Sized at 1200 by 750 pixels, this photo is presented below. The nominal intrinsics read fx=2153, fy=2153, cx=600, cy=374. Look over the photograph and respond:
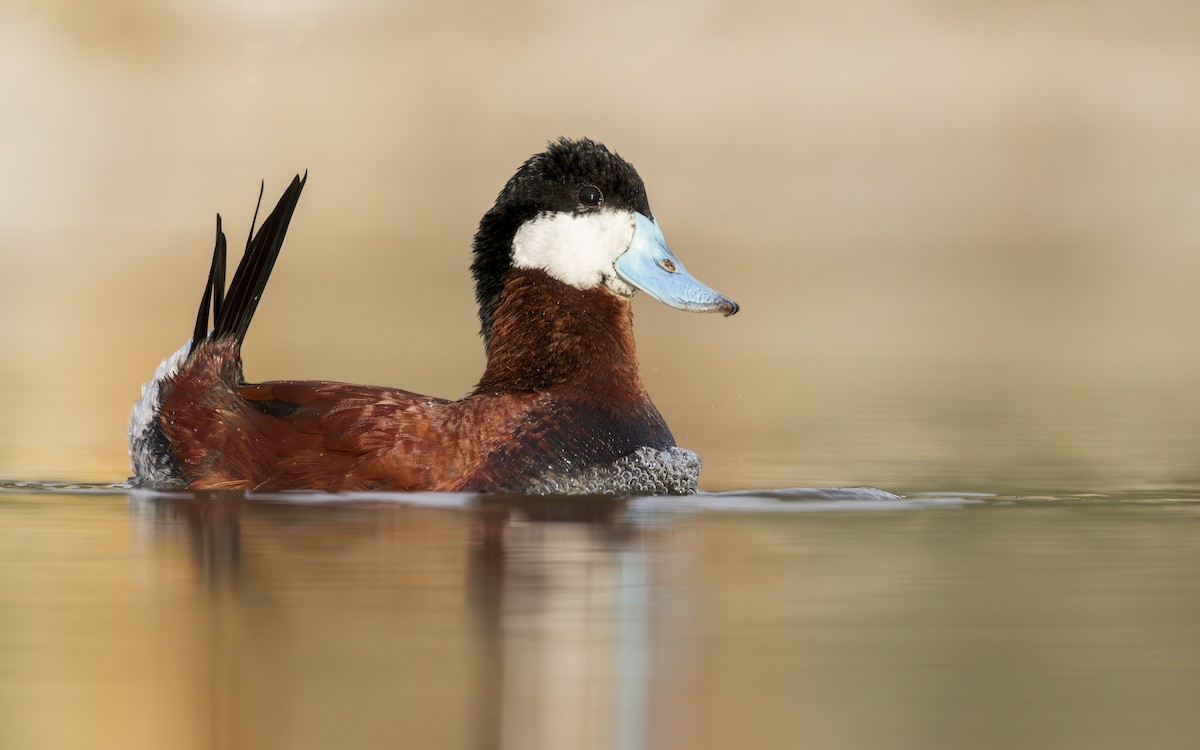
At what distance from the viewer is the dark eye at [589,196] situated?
8188 millimetres

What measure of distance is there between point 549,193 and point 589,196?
0.50 ft

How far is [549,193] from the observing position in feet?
26.8

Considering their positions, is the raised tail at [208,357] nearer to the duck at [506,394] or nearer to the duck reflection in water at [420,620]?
the duck at [506,394]

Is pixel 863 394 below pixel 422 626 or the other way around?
the other way around

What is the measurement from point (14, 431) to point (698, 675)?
6676mm

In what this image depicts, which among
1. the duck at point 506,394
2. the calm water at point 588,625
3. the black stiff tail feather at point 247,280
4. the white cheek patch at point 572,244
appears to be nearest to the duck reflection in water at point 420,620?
the calm water at point 588,625

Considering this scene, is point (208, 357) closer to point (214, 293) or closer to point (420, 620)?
point (214, 293)

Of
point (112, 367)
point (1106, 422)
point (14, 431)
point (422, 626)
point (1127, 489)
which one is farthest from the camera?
point (112, 367)

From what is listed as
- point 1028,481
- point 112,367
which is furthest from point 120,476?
point 112,367

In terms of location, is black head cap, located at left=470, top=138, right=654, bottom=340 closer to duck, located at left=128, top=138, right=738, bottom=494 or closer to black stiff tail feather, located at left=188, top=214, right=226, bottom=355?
duck, located at left=128, top=138, right=738, bottom=494

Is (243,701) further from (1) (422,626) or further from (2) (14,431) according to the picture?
(2) (14,431)

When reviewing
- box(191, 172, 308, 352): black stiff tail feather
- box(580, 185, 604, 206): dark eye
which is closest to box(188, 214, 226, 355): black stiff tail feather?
box(191, 172, 308, 352): black stiff tail feather

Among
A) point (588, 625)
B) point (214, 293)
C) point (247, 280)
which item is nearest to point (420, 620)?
point (588, 625)

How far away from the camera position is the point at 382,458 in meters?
7.65
